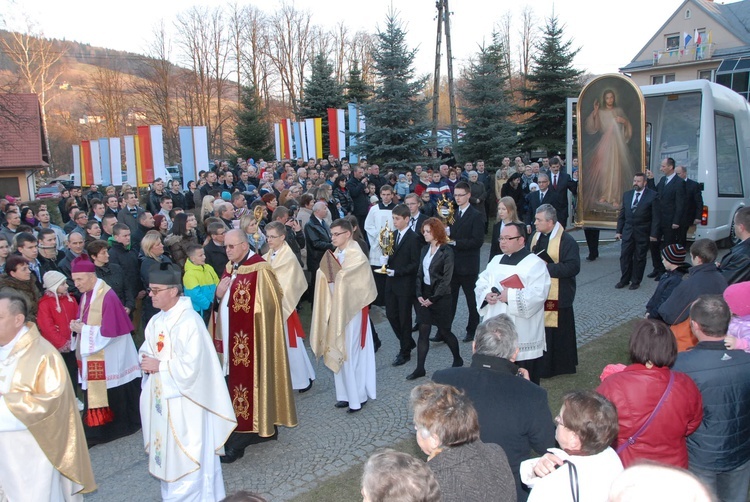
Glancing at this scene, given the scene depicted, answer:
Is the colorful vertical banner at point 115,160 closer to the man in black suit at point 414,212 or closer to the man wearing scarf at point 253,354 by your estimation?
the man in black suit at point 414,212

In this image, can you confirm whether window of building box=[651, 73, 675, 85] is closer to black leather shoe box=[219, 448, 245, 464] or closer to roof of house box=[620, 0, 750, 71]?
roof of house box=[620, 0, 750, 71]

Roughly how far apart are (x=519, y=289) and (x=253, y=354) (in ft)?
8.50

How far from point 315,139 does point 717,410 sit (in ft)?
67.7

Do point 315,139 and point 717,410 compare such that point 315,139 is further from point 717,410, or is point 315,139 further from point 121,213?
point 717,410

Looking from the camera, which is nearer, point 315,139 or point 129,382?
point 129,382

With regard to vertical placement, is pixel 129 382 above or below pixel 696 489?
below

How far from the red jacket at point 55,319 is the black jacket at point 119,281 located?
2.47 ft

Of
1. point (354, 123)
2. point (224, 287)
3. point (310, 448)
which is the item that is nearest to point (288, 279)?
point (224, 287)

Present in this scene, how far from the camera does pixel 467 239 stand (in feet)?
26.7

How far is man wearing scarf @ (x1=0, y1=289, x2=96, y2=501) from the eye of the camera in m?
3.79

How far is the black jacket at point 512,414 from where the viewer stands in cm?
309

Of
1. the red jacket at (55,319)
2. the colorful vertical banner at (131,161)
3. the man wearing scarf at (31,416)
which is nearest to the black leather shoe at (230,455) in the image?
the man wearing scarf at (31,416)

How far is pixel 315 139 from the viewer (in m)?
23.0

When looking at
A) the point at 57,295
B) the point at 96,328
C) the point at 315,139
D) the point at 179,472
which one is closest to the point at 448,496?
the point at 179,472
